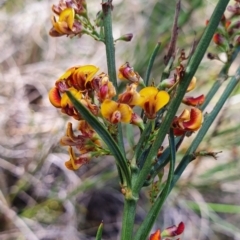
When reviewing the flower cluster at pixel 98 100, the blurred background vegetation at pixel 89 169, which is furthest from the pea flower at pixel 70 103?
the blurred background vegetation at pixel 89 169

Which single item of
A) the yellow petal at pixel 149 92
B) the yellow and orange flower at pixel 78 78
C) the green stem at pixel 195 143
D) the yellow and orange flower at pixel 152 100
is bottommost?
the green stem at pixel 195 143

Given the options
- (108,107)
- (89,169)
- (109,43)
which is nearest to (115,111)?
(108,107)

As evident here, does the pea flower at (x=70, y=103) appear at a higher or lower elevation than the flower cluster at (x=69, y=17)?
lower

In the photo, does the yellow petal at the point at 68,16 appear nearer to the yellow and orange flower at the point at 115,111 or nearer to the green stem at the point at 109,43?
the green stem at the point at 109,43

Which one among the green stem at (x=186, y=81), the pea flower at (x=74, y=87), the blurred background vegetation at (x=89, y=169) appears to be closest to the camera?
the green stem at (x=186, y=81)

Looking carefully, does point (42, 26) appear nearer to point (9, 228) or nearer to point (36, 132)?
point (36, 132)

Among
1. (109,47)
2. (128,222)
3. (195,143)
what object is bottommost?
(128,222)

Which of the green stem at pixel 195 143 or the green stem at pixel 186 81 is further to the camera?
the green stem at pixel 195 143

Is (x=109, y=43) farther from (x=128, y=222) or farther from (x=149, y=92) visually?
(x=128, y=222)
